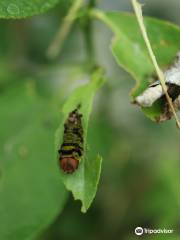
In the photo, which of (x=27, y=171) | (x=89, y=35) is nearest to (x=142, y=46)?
(x=89, y=35)

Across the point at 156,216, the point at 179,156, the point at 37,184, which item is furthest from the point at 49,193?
the point at 179,156

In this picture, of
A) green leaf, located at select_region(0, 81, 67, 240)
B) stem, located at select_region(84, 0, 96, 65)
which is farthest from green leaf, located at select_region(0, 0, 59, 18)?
green leaf, located at select_region(0, 81, 67, 240)

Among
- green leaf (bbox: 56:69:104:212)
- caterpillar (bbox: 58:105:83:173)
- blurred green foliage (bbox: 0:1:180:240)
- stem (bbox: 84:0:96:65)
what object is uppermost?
stem (bbox: 84:0:96:65)

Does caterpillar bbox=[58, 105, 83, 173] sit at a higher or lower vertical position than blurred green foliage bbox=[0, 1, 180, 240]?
higher

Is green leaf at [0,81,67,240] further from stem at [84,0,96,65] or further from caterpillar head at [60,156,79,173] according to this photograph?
caterpillar head at [60,156,79,173]

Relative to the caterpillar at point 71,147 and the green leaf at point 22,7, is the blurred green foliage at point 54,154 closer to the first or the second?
the caterpillar at point 71,147

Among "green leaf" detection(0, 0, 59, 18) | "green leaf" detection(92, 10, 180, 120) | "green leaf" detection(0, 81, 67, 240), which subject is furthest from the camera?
"green leaf" detection(0, 81, 67, 240)

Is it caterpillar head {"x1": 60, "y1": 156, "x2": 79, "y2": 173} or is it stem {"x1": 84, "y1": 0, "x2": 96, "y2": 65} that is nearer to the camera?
caterpillar head {"x1": 60, "y1": 156, "x2": 79, "y2": 173}

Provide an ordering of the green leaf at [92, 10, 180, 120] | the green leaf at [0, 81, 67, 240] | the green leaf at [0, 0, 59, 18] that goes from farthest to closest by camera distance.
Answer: the green leaf at [0, 81, 67, 240] → the green leaf at [92, 10, 180, 120] → the green leaf at [0, 0, 59, 18]
